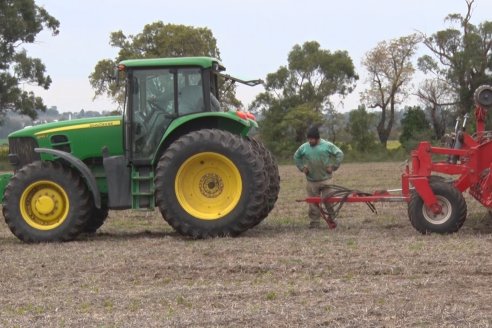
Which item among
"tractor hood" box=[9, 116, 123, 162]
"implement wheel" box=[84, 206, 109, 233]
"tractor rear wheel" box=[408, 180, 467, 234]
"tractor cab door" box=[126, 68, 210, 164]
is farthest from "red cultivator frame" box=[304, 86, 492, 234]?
"implement wheel" box=[84, 206, 109, 233]

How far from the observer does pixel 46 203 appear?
990 cm

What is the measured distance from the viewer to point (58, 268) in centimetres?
793

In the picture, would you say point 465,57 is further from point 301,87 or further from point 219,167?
point 219,167

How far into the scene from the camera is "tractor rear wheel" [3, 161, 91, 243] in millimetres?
9852

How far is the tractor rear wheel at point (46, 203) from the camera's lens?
9.85m

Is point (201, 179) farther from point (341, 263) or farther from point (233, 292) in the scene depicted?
point (233, 292)

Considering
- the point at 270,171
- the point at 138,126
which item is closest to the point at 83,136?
the point at 138,126

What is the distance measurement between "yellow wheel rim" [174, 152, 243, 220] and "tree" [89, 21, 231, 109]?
36.2 metres

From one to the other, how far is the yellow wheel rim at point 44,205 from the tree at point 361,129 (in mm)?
37292

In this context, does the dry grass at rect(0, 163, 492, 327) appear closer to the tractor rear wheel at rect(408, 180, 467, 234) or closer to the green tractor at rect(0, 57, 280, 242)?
the tractor rear wheel at rect(408, 180, 467, 234)

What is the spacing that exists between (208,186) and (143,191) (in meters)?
0.79

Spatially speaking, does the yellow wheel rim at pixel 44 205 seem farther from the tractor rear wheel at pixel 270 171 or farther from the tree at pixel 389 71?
the tree at pixel 389 71

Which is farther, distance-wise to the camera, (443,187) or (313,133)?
(313,133)

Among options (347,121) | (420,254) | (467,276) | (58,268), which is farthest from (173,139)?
(347,121)
